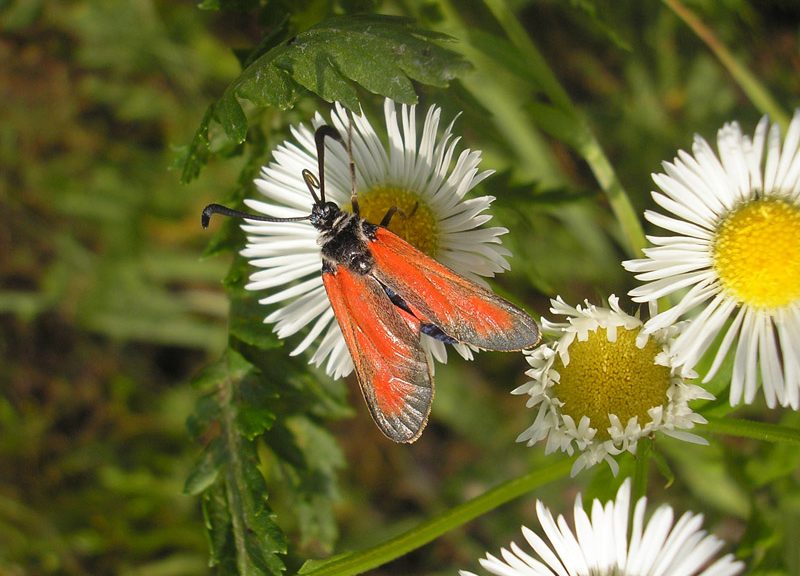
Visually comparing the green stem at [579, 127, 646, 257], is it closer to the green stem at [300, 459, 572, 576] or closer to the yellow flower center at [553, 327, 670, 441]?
the yellow flower center at [553, 327, 670, 441]

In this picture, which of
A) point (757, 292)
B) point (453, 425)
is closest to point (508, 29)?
point (757, 292)

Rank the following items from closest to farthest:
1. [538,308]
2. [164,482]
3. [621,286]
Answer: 1. [621,286]
2. [164,482]
3. [538,308]

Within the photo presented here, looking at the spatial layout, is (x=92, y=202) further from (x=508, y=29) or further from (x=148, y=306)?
(x=508, y=29)

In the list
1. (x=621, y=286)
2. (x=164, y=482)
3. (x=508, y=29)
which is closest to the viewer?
(x=508, y=29)

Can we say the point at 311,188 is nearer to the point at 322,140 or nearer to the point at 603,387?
the point at 322,140

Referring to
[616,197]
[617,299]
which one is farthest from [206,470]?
[616,197]

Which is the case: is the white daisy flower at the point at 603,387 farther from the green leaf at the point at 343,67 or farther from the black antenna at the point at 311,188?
the black antenna at the point at 311,188

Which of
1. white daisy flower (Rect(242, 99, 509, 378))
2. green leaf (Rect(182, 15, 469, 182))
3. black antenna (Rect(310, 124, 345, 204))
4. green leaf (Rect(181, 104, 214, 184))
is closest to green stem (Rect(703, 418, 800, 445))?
white daisy flower (Rect(242, 99, 509, 378))

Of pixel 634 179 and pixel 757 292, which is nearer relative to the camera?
pixel 757 292
